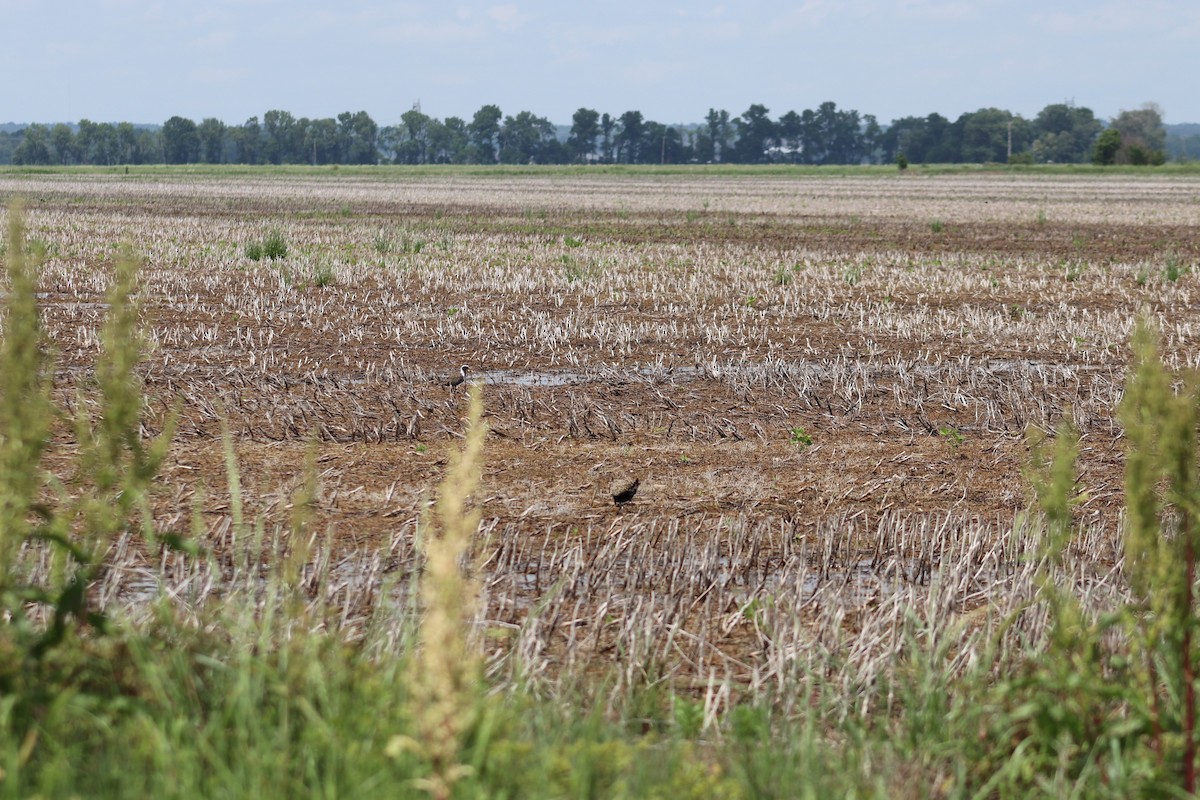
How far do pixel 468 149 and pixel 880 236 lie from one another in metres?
164

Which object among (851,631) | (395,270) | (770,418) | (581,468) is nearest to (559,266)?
(395,270)

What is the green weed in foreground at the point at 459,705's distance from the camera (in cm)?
304

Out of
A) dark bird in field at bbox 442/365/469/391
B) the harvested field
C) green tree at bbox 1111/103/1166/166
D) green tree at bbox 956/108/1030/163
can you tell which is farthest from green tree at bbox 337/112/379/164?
dark bird in field at bbox 442/365/469/391

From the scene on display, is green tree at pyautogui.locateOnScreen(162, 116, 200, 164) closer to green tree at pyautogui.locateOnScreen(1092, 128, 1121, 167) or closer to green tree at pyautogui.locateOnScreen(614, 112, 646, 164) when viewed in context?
green tree at pyautogui.locateOnScreen(614, 112, 646, 164)

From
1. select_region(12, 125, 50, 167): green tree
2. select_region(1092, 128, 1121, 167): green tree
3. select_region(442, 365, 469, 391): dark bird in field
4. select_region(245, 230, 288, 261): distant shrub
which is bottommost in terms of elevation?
select_region(442, 365, 469, 391): dark bird in field

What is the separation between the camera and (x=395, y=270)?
1914cm

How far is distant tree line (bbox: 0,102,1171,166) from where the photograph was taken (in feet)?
566

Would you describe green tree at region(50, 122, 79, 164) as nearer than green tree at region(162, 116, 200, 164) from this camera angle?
Yes

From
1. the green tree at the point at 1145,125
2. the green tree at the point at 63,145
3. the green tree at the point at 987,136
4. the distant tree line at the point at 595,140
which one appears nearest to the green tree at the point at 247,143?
the distant tree line at the point at 595,140

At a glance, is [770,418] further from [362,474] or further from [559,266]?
[559,266]

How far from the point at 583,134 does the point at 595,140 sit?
6.76 m

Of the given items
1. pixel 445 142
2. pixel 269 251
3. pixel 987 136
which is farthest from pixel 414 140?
pixel 269 251

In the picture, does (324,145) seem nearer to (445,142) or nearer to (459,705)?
(445,142)

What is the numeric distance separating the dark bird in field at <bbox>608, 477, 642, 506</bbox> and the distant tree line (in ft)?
565
